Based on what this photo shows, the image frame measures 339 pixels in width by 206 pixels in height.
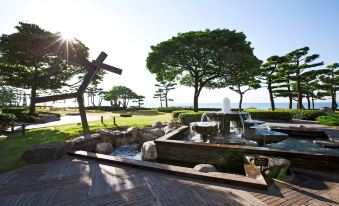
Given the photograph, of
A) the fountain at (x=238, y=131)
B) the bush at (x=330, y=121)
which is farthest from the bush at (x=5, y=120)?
the bush at (x=330, y=121)

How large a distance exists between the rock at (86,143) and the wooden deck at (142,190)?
8.03 ft

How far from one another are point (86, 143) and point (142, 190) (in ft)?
17.2

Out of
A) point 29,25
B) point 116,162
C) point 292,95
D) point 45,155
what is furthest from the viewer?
point 292,95

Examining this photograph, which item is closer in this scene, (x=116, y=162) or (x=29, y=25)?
(x=116, y=162)

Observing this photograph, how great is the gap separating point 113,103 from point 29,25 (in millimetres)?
47894

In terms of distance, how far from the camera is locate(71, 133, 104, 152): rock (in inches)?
327

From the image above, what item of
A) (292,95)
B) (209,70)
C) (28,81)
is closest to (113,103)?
(28,81)

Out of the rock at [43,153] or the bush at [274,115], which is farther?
the bush at [274,115]

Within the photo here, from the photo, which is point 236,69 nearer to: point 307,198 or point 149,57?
point 149,57

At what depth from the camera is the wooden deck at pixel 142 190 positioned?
3.96 metres

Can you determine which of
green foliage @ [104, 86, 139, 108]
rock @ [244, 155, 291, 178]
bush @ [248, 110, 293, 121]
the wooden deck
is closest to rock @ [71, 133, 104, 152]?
the wooden deck

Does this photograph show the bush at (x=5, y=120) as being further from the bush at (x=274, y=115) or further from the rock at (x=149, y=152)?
the bush at (x=274, y=115)

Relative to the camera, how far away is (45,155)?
7.02 meters

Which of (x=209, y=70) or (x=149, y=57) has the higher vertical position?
(x=149, y=57)
